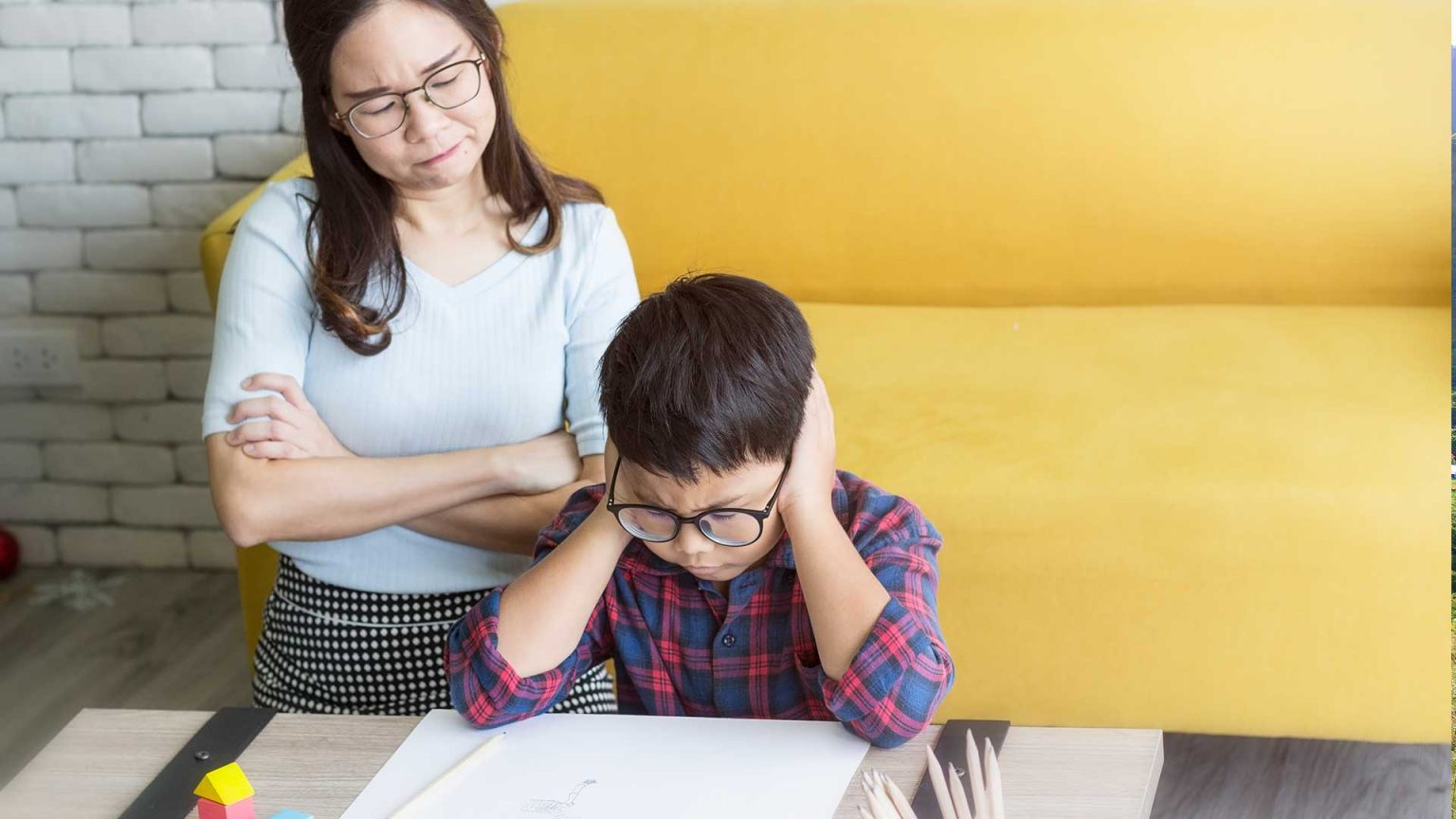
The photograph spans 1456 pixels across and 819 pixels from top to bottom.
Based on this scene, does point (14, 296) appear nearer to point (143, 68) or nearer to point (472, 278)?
point (143, 68)

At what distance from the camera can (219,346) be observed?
1.34 metres

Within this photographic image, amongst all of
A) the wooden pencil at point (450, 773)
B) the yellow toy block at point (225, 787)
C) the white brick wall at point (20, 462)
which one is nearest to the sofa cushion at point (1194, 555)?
the wooden pencil at point (450, 773)

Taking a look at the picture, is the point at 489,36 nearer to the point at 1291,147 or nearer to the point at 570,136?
the point at 570,136

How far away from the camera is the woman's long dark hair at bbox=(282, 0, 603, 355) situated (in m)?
1.31

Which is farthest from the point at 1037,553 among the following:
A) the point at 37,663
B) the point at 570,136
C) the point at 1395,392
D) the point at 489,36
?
the point at 37,663

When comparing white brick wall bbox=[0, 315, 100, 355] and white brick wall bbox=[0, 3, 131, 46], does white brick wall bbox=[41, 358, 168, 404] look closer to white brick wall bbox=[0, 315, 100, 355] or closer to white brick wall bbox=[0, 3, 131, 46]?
white brick wall bbox=[0, 315, 100, 355]

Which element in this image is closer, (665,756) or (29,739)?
(665,756)

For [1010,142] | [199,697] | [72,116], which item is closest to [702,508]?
[1010,142]

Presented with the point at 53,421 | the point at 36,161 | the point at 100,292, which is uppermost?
the point at 36,161

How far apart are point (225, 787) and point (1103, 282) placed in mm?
1537

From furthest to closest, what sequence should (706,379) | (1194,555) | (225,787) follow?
(1194,555) < (706,379) < (225,787)

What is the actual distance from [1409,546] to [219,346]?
1208 mm

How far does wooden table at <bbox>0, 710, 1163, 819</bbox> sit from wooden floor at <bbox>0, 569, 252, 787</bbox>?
1053 mm

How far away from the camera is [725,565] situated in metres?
1.10
